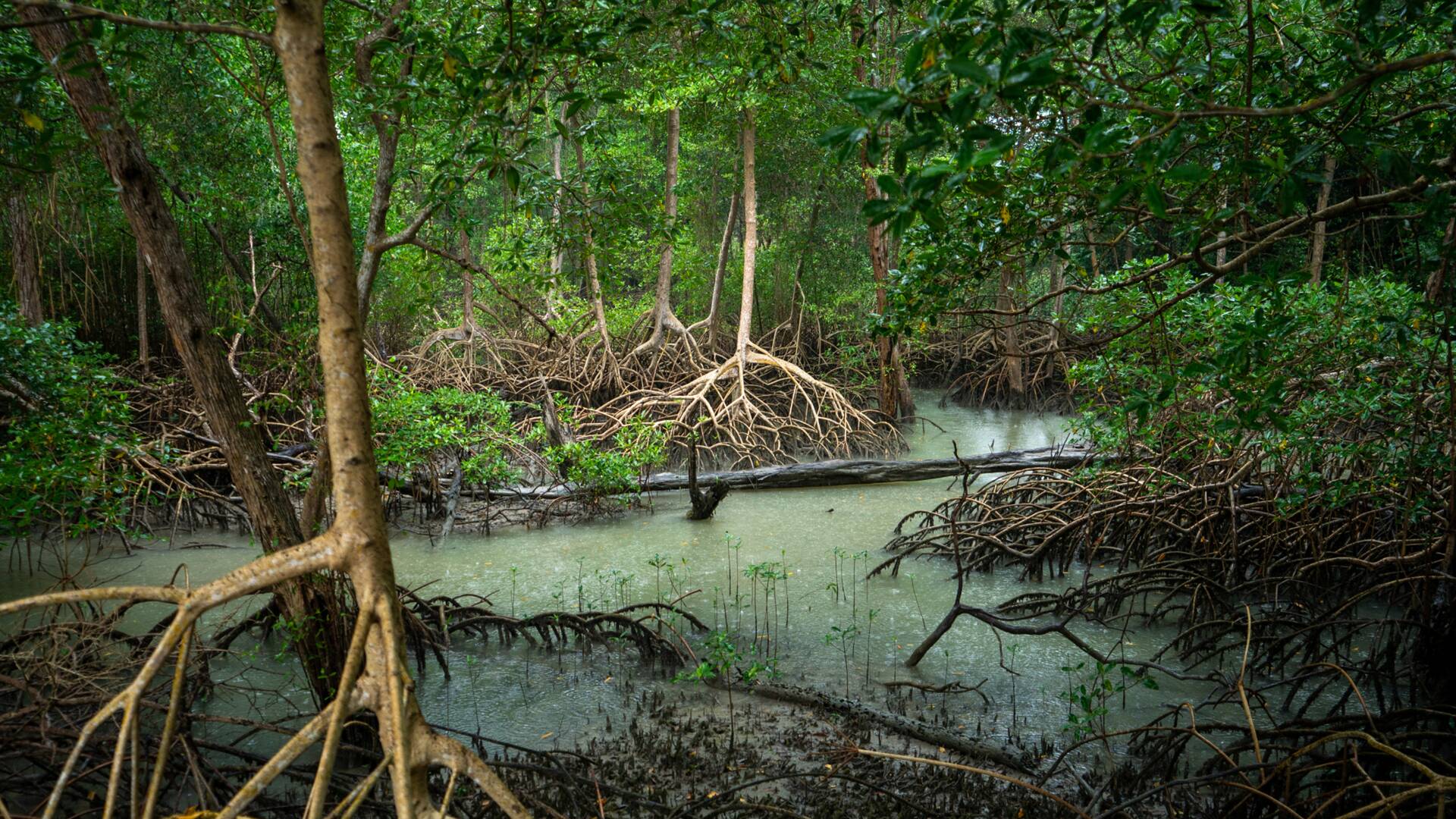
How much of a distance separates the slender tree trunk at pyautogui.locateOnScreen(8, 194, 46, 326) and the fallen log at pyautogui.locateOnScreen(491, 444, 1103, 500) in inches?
191

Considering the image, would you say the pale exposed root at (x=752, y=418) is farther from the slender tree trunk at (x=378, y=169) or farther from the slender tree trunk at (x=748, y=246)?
the slender tree trunk at (x=378, y=169)

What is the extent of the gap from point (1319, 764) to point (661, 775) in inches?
83.1

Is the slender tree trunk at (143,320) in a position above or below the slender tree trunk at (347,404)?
above

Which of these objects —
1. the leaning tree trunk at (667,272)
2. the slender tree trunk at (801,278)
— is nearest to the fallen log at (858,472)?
the leaning tree trunk at (667,272)

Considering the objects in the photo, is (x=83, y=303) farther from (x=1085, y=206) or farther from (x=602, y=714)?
(x=1085, y=206)

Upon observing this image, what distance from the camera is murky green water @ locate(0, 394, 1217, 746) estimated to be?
13.1ft

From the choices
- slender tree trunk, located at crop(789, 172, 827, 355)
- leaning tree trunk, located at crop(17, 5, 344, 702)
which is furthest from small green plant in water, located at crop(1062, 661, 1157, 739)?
slender tree trunk, located at crop(789, 172, 827, 355)

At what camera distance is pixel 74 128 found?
3193 mm

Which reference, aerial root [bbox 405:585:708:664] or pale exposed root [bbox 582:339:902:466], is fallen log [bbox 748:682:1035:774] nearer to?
aerial root [bbox 405:585:708:664]

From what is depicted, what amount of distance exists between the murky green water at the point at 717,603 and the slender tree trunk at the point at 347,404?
1.70 metres

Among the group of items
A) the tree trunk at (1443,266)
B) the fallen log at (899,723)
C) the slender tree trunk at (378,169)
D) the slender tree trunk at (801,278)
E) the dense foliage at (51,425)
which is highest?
the slender tree trunk at (801,278)

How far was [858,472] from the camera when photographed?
8.38 metres

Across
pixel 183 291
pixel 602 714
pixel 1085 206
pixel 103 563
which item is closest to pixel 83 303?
pixel 103 563

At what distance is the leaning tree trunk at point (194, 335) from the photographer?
2.65 metres
